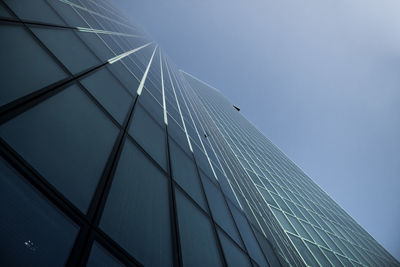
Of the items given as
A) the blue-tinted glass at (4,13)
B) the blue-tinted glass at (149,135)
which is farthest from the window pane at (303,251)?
the blue-tinted glass at (4,13)

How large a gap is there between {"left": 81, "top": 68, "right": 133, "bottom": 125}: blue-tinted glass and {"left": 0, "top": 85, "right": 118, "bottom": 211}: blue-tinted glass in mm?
703

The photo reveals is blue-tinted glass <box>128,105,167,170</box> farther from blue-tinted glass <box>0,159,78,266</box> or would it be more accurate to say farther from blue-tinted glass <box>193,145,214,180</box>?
blue-tinted glass <box>0,159,78,266</box>

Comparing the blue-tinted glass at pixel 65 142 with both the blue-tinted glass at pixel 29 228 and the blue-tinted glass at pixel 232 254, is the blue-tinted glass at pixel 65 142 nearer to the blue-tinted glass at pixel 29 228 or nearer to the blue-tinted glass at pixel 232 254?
the blue-tinted glass at pixel 29 228

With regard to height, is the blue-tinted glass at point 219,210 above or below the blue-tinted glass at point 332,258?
above

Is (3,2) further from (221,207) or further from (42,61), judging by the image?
(221,207)

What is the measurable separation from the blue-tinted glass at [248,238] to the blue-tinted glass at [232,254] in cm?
67

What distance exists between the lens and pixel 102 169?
10.00ft

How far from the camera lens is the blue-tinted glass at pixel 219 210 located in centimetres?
598

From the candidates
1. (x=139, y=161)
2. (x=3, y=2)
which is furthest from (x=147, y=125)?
(x=3, y=2)

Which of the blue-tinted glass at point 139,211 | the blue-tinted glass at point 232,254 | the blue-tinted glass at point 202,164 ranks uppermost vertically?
the blue-tinted glass at point 139,211

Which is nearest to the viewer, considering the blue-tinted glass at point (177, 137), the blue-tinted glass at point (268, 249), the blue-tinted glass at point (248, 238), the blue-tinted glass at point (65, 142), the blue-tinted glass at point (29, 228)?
the blue-tinted glass at point (29, 228)

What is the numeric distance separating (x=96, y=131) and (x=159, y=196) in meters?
1.30

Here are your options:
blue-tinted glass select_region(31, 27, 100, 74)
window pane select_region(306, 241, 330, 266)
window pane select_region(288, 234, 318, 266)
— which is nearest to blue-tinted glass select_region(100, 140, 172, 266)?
blue-tinted glass select_region(31, 27, 100, 74)

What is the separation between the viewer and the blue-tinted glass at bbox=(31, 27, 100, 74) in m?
4.20
